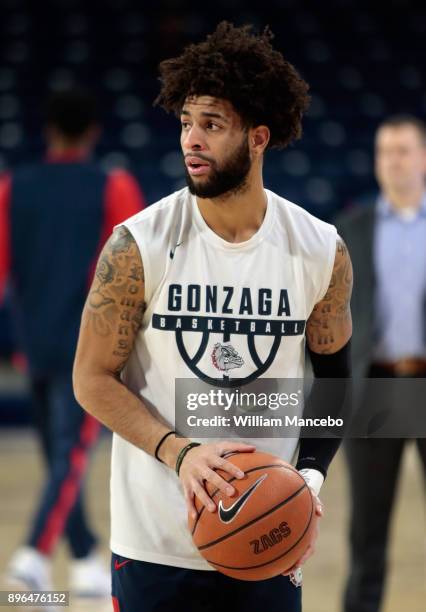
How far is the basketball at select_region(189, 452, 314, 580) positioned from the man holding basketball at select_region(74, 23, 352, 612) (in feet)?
0.24

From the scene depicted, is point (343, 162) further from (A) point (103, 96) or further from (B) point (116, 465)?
(B) point (116, 465)

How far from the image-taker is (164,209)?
8.56ft

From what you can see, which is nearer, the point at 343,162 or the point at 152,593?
the point at 152,593

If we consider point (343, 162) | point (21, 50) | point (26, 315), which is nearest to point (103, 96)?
point (21, 50)

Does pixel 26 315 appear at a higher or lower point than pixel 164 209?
lower

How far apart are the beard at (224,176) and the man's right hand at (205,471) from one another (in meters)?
0.56

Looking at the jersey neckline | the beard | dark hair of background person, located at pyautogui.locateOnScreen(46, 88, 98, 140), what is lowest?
the jersey neckline

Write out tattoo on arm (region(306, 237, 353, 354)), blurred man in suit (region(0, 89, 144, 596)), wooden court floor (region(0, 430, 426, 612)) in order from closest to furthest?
tattoo on arm (region(306, 237, 353, 354)) → blurred man in suit (region(0, 89, 144, 596)) → wooden court floor (region(0, 430, 426, 612))

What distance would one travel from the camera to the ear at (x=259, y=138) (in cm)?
254

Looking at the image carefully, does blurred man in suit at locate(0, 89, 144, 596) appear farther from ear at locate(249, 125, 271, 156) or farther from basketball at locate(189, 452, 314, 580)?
basketball at locate(189, 452, 314, 580)

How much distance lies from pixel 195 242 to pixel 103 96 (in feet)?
29.0

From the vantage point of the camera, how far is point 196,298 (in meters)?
2.52

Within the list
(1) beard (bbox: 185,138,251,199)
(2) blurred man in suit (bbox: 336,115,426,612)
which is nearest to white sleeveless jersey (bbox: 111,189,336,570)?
(1) beard (bbox: 185,138,251,199)

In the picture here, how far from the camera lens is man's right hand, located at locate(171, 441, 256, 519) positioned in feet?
7.62
